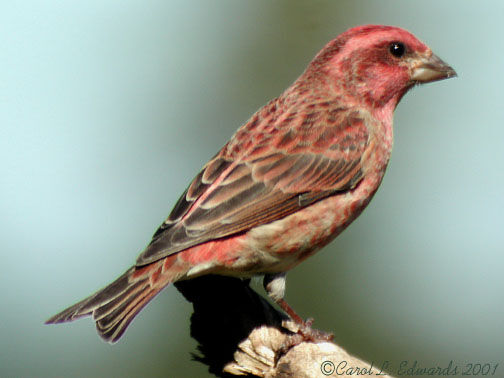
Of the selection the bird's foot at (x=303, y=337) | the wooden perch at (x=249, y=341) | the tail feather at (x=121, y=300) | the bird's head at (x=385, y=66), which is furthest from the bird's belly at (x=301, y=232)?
the bird's head at (x=385, y=66)

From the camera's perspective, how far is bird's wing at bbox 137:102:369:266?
21.2ft

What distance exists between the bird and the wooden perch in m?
0.22

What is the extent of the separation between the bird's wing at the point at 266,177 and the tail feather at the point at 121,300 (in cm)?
11

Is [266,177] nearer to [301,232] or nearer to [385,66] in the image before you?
[301,232]

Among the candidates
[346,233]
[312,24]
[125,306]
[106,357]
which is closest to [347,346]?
[346,233]

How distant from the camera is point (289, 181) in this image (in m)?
6.94

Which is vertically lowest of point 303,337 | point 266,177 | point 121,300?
point 303,337

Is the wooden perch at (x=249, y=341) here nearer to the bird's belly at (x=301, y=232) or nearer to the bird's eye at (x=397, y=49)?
the bird's belly at (x=301, y=232)

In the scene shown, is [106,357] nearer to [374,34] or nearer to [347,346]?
[347,346]

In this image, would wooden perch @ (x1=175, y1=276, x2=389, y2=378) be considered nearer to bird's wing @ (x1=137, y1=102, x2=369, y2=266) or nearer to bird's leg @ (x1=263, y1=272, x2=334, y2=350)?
bird's leg @ (x1=263, y1=272, x2=334, y2=350)

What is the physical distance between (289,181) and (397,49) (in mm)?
1566

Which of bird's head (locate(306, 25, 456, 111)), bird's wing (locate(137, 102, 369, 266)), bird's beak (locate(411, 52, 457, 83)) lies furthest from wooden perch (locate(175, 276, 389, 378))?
bird's beak (locate(411, 52, 457, 83))

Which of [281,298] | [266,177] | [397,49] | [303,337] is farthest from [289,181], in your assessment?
[397,49]

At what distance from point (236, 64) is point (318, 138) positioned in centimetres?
767
